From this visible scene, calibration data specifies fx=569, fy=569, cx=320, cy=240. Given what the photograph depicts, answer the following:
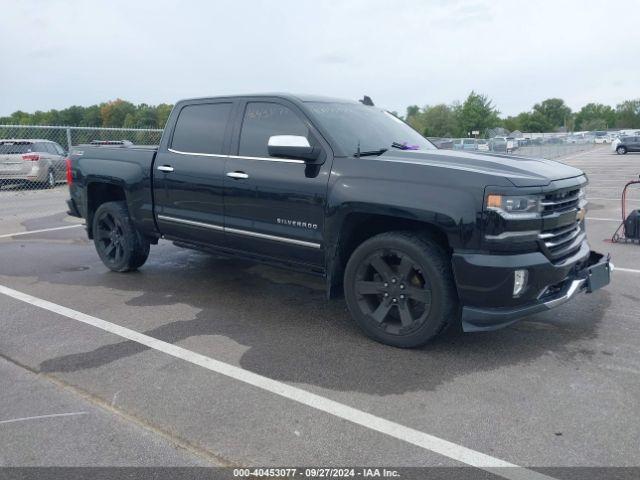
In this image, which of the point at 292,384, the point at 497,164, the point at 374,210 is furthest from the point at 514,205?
the point at 292,384

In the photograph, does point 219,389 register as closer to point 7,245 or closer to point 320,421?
point 320,421

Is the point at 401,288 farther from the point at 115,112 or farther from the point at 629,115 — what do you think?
the point at 629,115

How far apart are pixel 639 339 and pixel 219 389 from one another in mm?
3123

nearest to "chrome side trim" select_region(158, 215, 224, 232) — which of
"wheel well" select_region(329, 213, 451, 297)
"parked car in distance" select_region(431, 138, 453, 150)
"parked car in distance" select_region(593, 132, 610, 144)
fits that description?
"wheel well" select_region(329, 213, 451, 297)

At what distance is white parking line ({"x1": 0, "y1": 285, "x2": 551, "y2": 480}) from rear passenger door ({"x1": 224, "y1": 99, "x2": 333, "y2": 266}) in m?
1.17

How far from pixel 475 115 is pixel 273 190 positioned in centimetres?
8439

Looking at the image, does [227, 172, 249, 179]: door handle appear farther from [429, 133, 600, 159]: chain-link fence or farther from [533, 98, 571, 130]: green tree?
[533, 98, 571, 130]: green tree

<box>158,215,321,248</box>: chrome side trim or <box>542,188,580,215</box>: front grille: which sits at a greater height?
<box>542,188,580,215</box>: front grille

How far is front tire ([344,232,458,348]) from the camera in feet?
12.9

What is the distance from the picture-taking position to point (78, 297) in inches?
221

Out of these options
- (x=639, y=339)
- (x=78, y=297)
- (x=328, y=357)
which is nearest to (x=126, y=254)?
(x=78, y=297)

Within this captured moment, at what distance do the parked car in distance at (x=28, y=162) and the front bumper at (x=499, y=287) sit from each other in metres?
15.8

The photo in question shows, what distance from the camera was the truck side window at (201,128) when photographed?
5.30 metres

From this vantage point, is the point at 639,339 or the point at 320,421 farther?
the point at 639,339
